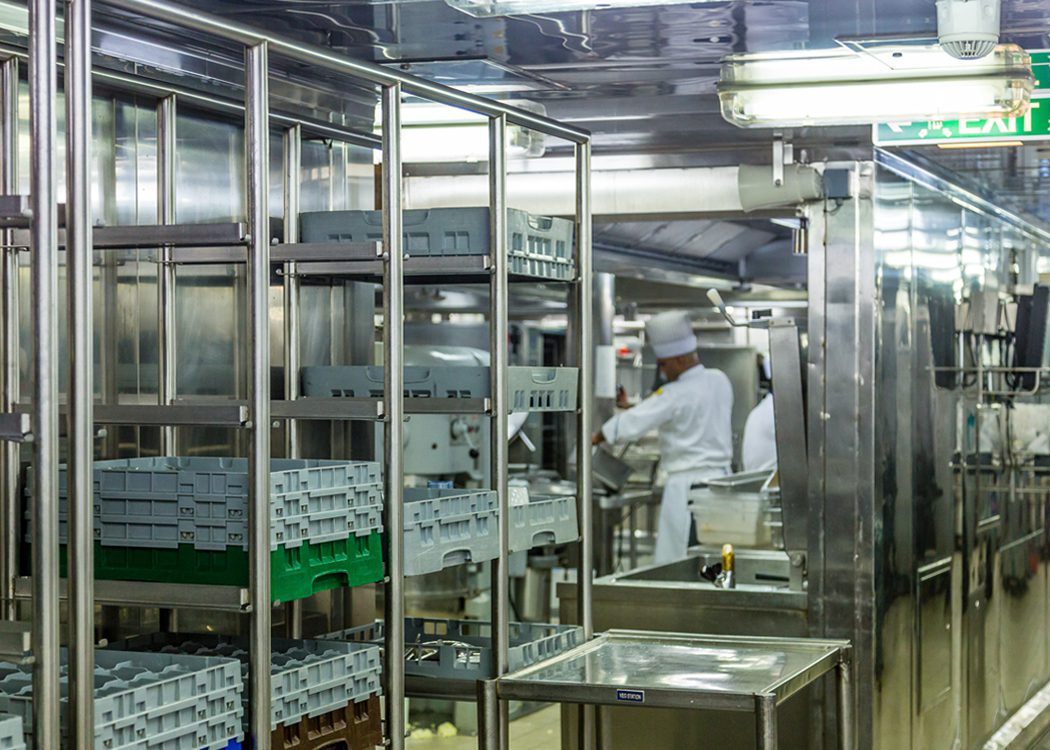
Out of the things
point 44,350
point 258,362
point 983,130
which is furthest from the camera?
point 983,130

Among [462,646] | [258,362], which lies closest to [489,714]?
[462,646]

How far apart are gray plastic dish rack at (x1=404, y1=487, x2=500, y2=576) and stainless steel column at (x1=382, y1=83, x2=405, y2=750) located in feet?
0.25

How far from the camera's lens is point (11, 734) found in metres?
2.18

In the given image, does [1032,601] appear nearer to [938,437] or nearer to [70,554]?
[938,437]

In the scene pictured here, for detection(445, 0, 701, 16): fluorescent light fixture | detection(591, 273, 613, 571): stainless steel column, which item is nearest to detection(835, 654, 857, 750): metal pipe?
detection(445, 0, 701, 16): fluorescent light fixture

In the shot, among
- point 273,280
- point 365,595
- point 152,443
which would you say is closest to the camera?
point 152,443

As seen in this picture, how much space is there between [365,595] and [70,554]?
212 centimetres

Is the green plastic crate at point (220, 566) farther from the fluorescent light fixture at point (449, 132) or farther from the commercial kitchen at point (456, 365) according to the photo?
the fluorescent light fixture at point (449, 132)

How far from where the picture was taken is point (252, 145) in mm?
2572

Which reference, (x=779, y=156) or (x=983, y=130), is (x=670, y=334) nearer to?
(x=779, y=156)

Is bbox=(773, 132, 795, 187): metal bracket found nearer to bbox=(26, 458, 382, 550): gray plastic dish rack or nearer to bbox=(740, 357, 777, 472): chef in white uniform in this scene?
bbox=(26, 458, 382, 550): gray plastic dish rack

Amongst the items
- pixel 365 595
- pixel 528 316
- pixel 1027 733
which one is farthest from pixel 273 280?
pixel 528 316

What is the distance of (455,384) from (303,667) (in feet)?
2.46

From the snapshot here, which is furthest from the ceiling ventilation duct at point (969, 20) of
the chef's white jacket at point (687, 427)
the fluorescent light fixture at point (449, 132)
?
the chef's white jacket at point (687, 427)
